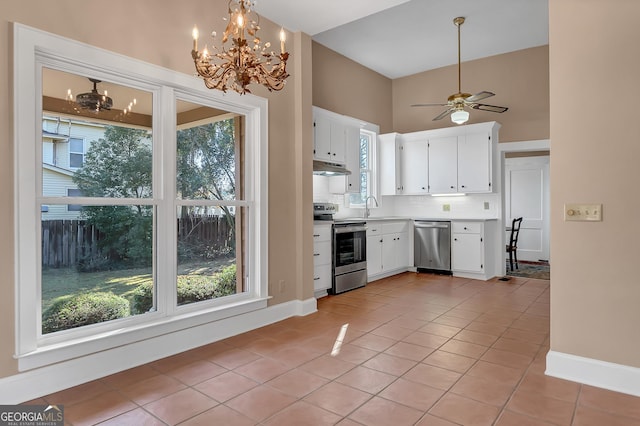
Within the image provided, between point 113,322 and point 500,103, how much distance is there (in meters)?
6.17

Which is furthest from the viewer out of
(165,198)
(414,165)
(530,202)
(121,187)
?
(530,202)

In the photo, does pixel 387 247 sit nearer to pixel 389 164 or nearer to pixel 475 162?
pixel 389 164

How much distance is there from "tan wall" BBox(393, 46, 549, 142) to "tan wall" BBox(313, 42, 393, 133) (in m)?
0.55

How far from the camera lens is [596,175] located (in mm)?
2535

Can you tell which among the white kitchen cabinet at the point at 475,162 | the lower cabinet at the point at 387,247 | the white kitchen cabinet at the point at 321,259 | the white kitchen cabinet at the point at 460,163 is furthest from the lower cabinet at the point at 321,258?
the white kitchen cabinet at the point at 475,162

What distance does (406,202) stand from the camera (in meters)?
7.22

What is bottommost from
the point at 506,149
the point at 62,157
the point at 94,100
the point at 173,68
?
the point at 62,157

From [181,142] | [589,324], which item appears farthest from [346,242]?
[589,324]

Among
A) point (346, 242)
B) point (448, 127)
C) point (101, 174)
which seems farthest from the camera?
point (448, 127)

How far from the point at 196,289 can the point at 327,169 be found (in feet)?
7.73

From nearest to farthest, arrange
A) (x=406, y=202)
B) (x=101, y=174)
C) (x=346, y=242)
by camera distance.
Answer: (x=101, y=174), (x=346, y=242), (x=406, y=202)

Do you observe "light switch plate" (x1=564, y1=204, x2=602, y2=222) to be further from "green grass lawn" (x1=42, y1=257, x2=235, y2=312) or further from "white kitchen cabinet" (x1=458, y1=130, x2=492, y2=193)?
"white kitchen cabinet" (x1=458, y1=130, x2=492, y2=193)

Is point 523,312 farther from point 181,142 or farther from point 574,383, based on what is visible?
point 181,142

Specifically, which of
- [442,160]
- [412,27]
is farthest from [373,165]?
[412,27]
